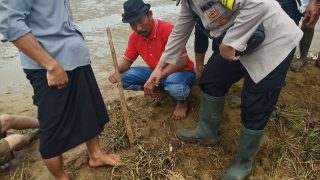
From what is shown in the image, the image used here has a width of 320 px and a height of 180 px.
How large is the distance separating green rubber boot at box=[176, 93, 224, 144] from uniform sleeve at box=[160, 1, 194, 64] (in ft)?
1.46

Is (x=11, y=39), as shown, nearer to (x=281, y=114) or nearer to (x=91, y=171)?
(x=91, y=171)

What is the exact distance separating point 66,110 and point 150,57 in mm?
1324

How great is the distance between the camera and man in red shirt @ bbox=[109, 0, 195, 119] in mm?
3528

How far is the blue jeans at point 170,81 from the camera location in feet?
12.1

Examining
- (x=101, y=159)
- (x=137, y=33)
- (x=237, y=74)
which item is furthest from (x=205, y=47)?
(x=101, y=159)

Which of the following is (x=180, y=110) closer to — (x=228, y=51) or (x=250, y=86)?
(x=250, y=86)

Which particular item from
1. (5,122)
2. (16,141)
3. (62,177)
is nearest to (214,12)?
(62,177)

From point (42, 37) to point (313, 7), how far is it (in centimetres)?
265

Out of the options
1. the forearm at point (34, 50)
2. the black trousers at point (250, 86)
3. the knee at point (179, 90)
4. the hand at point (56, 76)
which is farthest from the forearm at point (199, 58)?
the forearm at point (34, 50)

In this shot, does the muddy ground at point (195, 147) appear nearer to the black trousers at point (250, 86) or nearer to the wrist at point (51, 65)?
the black trousers at point (250, 86)

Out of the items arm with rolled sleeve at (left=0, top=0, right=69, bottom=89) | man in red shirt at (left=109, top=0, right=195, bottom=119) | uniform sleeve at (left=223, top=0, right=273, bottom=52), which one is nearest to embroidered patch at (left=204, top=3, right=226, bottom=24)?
uniform sleeve at (left=223, top=0, right=273, bottom=52)

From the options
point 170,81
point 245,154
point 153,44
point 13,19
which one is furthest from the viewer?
point 153,44

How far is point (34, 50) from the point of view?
2.48 meters

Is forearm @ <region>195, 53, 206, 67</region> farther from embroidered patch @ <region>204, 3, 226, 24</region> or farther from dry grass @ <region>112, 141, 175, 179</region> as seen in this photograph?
embroidered patch @ <region>204, 3, 226, 24</region>
